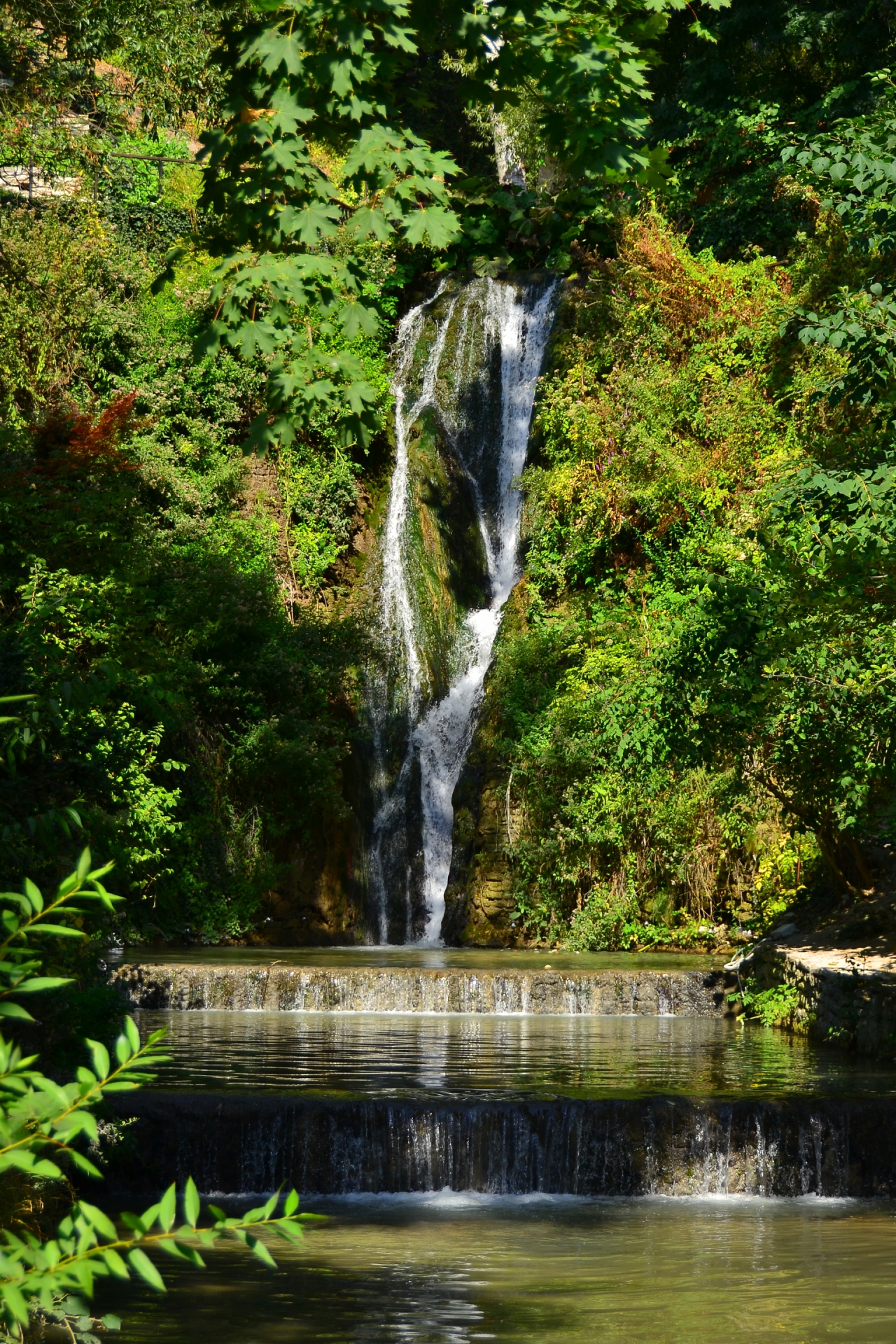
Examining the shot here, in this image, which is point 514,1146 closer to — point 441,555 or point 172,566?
point 172,566

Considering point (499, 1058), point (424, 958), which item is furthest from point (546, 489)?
point (499, 1058)

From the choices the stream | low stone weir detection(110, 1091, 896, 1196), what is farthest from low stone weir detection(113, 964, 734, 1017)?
low stone weir detection(110, 1091, 896, 1196)

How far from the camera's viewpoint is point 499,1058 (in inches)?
428

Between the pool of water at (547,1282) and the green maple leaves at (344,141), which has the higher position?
the green maple leaves at (344,141)

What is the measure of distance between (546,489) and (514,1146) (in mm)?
14078

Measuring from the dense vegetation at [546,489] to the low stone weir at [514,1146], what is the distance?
181 cm

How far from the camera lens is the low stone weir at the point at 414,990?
14039 mm

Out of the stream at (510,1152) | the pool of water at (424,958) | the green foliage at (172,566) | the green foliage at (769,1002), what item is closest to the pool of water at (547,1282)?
the stream at (510,1152)

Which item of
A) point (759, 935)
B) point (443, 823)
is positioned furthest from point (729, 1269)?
point (443, 823)

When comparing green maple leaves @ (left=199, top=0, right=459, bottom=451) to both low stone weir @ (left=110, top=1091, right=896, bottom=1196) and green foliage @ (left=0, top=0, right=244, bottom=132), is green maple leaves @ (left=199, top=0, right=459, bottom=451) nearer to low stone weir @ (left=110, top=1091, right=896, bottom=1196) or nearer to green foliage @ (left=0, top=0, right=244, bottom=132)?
low stone weir @ (left=110, top=1091, right=896, bottom=1196)

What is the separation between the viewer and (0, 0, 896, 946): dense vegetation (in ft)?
30.1

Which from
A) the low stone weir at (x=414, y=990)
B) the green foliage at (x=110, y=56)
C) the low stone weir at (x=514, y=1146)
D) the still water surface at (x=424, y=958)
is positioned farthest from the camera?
the still water surface at (x=424, y=958)

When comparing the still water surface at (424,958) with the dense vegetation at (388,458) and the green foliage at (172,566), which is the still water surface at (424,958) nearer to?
the dense vegetation at (388,458)

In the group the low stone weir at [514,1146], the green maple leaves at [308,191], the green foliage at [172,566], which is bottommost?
the low stone weir at [514,1146]
